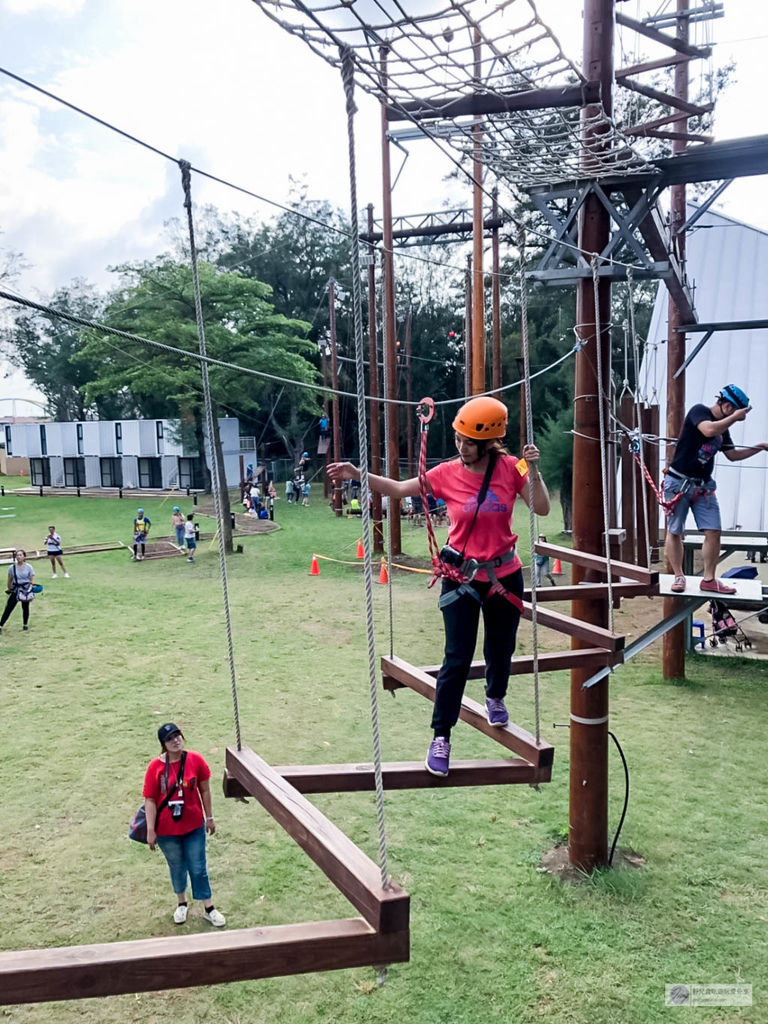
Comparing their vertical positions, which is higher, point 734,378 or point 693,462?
point 734,378

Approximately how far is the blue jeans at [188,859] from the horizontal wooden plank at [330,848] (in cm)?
205

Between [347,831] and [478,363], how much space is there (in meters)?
9.22

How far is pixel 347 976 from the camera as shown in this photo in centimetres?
470

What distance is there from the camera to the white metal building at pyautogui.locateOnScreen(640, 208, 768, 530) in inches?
509

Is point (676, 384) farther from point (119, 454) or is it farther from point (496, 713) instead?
point (119, 454)

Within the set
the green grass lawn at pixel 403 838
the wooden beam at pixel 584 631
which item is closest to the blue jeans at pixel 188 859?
the green grass lawn at pixel 403 838

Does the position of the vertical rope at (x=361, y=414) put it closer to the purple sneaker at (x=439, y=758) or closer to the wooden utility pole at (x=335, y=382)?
the purple sneaker at (x=439, y=758)

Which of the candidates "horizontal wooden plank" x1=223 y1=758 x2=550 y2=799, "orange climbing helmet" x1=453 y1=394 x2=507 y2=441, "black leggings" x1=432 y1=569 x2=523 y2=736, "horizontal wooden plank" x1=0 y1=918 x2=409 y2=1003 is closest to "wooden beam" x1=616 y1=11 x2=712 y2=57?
"orange climbing helmet" x1=453 y1=394 x2=507 y2=441

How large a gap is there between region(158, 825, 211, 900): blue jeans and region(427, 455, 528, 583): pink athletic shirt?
2.89 meters

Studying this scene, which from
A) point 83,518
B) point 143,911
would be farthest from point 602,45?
point 83,518

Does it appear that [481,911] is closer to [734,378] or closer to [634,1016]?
[634,1016]

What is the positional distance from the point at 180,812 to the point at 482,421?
317 cm

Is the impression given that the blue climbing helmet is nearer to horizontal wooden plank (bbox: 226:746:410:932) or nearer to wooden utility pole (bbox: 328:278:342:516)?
horizontal wooden plank (bbox: 226:746:410:932)

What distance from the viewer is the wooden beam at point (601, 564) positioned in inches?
195
